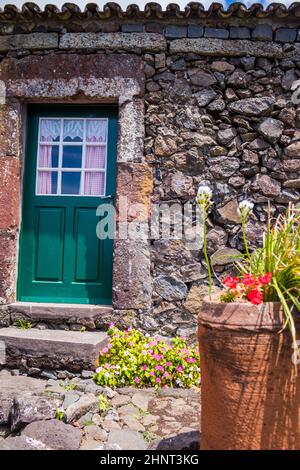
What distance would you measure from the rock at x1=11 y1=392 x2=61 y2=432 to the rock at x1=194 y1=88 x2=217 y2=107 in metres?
3.21

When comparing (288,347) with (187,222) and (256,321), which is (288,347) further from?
(187,222)

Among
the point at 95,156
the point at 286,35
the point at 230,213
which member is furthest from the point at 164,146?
the point at 286,35

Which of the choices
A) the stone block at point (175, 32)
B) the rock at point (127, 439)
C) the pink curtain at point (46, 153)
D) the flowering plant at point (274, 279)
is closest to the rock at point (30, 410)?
the rock at point (127, 439)

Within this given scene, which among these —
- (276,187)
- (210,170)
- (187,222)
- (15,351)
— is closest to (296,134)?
(276,187)

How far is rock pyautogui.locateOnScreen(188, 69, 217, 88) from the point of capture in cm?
398

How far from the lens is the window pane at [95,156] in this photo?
14.0ft

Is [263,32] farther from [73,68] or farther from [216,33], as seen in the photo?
[73,68]

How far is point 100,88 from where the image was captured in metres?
4.00

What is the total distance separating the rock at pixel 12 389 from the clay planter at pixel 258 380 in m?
1.71

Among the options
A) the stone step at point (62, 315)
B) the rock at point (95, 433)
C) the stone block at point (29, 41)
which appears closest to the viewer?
the rock at point (95, 433)

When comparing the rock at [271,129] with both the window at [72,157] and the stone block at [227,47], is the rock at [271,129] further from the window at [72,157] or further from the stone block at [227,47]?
the window at [72,157]

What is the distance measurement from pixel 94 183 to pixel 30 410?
2.51 metres

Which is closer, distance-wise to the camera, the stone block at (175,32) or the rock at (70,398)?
the rock at (70,398)
